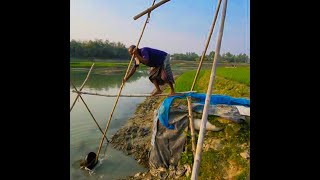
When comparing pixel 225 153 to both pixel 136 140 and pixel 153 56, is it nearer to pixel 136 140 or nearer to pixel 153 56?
pixel 153 56

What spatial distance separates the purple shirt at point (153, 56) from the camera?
4.93 m

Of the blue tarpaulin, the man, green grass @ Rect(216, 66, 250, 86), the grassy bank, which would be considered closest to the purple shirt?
the man

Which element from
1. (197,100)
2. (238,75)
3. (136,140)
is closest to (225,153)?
(197,100)

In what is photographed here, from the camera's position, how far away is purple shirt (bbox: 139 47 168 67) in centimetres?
493

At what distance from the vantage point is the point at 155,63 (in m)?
5.16

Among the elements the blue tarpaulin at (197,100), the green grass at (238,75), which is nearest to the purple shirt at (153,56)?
the blue tarpaulin at (197,100)

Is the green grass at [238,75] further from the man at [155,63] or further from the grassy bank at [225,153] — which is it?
the man at [155,63]

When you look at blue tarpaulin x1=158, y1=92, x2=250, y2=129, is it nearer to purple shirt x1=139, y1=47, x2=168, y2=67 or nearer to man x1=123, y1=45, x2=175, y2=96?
man x1=123, y1=45, x2=175, y2=96

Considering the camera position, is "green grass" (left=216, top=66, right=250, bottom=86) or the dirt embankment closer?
the dirt embankment
